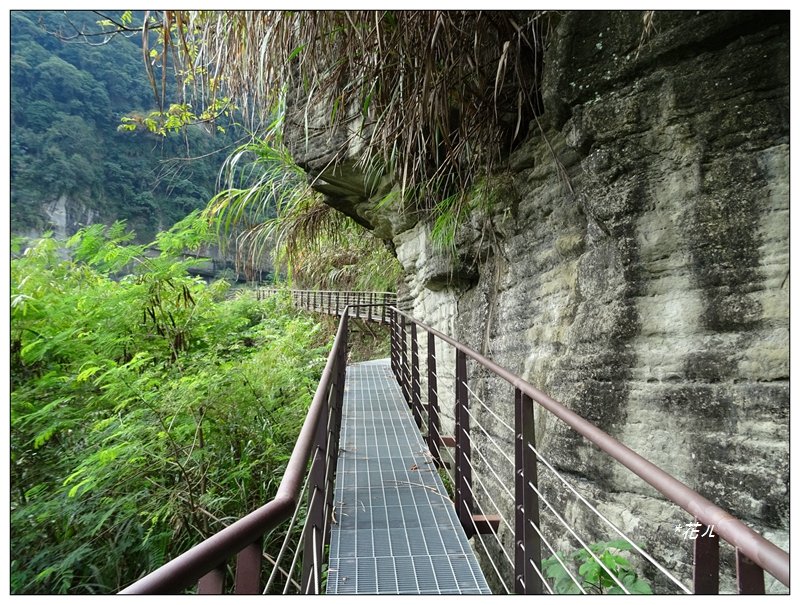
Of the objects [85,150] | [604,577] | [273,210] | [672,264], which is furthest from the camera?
[85,150]

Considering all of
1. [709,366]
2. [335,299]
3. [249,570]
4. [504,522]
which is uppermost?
[335,299]

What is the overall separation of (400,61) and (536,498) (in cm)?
278

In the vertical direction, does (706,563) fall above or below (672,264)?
below

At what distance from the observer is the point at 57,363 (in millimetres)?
5191

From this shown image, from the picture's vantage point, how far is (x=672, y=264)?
8.22 feet

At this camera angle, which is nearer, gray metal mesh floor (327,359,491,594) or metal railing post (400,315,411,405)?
gray metal mesh floor (327,359,491,594)

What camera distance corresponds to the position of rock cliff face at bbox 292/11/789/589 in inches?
85.5

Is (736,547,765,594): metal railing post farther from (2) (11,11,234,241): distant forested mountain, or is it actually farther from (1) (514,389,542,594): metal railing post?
(2) (11,11,234,241): distant forested mountain

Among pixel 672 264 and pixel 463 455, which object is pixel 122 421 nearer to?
pixel 463 455

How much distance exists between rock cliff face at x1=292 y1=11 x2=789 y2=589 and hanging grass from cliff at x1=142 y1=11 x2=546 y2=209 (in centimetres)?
47

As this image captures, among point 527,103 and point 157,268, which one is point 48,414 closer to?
point 157,268

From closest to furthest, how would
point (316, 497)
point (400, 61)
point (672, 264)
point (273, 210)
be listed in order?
point (316, 497), point (672, 264), point (400, 61), point (273, 210)

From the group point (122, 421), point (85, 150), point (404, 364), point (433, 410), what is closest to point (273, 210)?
point (404, 364)

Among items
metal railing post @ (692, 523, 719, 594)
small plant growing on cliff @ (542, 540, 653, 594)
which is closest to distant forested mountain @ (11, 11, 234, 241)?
Result: small plant growing on cliff @ (542, 540, 653, 594)
